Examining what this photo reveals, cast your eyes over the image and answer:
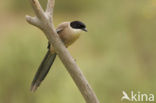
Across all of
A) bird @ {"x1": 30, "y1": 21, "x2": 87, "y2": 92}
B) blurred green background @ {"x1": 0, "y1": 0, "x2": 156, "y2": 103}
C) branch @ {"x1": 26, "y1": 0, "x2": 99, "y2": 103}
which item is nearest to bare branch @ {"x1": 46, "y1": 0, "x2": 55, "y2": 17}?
branch @ {"x1": 26, "y1": 0, "x2": 99, "y2": 103}

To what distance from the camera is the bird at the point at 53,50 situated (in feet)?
8.02

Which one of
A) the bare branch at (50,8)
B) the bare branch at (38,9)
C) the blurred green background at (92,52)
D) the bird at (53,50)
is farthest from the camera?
the blurred green background at (92,52)

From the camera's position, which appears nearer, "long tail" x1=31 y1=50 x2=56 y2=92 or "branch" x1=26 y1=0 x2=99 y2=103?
"branch" x1=26 y1=0 x2=99 y2=103

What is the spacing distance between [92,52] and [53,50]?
2912 mm

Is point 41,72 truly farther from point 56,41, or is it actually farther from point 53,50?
point 56,41

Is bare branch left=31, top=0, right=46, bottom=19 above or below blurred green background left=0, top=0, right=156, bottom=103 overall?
above

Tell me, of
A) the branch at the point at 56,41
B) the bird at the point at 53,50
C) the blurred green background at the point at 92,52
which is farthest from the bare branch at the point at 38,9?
the blurred green background at the point at 92,52

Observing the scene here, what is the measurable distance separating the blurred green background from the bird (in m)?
0.89

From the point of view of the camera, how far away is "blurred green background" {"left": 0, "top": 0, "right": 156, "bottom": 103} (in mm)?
4266

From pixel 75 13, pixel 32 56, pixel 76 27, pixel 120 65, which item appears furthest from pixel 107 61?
pixel 76 27

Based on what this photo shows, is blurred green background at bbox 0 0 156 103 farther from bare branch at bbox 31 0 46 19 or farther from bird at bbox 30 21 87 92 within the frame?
bare branch at bbox 31 0 46 19

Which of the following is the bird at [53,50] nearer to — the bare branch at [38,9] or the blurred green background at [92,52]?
the bare branch at [38,9]

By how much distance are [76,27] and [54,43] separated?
348 mm

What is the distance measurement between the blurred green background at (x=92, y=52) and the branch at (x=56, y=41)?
115 centimetres
